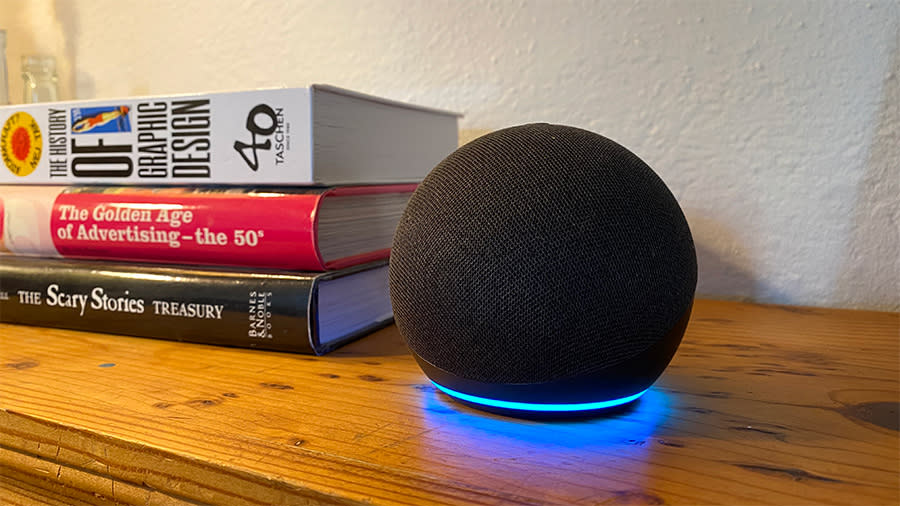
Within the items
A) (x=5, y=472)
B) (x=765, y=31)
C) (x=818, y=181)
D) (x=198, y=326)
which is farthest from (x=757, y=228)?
(x=5, y=472)

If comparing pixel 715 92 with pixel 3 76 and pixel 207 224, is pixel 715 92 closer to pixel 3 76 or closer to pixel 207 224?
pixel 207 224

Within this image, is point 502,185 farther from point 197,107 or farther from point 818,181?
point 818,181

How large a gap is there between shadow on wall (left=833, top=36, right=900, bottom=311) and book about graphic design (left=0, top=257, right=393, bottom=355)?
489mm

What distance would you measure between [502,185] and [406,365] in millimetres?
205

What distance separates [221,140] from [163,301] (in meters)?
0.15

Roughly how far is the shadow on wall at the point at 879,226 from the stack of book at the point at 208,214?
18.5 inches

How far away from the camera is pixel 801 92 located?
741 mm

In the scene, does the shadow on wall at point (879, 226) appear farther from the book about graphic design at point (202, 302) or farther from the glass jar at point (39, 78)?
the glass jar at point (39, 78)

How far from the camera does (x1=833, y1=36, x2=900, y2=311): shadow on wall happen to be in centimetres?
71

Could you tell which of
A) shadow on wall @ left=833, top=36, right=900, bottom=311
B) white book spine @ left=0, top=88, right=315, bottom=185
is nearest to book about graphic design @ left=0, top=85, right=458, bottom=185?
white book spine @ left=0, top=88, right=315, bottom=185

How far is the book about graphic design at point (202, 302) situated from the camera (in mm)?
598

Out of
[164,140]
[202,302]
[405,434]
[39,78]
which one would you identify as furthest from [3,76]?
[405,434]

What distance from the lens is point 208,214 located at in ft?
2.08

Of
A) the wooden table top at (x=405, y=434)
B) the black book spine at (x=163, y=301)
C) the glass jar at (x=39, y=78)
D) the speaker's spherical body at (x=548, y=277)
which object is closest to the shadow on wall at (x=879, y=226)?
the wooden table top at (x=405, y=434)
